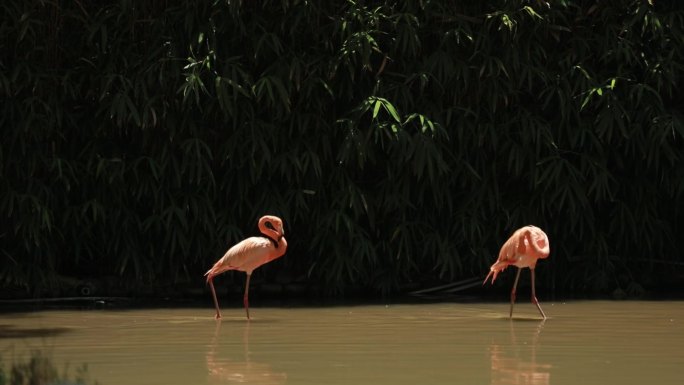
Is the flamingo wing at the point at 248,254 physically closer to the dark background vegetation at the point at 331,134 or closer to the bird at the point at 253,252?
the bird at the point at 253,252

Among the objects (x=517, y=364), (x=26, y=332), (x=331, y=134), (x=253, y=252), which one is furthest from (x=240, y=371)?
(x=331, y=134)

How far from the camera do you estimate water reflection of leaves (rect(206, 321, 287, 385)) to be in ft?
17.5

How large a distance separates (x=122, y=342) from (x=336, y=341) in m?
1.09

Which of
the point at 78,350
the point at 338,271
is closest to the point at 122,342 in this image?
the point at 78,350

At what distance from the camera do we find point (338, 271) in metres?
8.88

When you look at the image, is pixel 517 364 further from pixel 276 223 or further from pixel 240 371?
pixel 276 223

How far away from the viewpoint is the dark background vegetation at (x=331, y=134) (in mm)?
8789

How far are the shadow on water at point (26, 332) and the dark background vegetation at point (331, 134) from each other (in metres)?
1.44

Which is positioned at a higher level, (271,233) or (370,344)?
(271,233)

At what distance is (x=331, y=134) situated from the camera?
9039mm

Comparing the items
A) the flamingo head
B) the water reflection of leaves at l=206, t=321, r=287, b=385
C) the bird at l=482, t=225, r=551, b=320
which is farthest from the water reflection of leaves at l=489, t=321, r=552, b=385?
the flamingo head

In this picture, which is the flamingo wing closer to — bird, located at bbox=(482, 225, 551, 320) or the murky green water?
the murky green water

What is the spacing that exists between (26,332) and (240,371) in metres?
1.97

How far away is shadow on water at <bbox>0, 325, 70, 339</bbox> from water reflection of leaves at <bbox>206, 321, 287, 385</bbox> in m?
1.16
